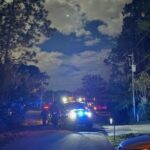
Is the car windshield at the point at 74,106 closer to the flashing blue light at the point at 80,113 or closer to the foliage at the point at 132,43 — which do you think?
the flashing blue light at the point at 80,113

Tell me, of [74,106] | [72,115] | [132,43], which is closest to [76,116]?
[72,115]

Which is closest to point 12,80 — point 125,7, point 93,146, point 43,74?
point 125,7

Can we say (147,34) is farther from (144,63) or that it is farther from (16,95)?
(16,95)

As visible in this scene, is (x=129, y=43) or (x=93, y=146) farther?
(x=129, y=43)

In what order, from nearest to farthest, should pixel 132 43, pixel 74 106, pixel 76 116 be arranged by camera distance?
pixel 76 116 < pixel 74 106 < pixel 132 43

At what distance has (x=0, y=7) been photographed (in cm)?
4681

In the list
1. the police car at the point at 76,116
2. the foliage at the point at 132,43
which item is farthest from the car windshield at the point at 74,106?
the foliage at the point at 132,43

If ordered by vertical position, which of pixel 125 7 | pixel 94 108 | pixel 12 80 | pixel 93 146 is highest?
pixel 125 7

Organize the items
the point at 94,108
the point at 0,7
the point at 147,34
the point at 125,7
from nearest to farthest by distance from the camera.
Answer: the point at 94,108 → the point at 0,7 → the point at 147,34 → the point at 125,7

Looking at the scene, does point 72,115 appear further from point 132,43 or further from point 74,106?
point 132,43

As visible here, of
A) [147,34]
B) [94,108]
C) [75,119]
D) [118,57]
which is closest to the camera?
[75,119]

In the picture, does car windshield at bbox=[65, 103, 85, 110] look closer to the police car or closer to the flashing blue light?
the police car

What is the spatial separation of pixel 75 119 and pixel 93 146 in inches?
458

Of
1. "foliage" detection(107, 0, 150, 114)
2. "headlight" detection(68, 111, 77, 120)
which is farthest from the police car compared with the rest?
"foliage" detection(107, 0, 150, 114)
